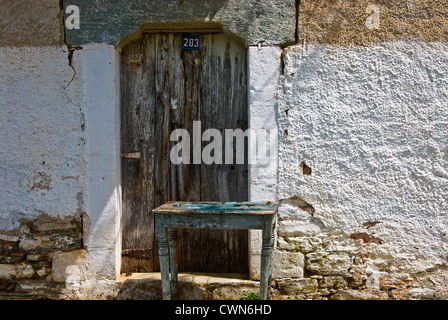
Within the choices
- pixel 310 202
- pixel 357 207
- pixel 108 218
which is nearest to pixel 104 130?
pixel 108 218

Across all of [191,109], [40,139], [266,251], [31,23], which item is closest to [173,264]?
[266,251]

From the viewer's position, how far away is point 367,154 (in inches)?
116

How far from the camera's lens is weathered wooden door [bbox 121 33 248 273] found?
10.4ft

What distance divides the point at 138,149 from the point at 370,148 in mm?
1782

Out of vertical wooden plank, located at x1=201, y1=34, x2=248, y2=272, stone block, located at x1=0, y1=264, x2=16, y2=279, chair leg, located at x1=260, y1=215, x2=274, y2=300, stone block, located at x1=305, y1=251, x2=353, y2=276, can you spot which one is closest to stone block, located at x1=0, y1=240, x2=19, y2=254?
stone block, located at x1=0, y1=264, x2=16, y2=279

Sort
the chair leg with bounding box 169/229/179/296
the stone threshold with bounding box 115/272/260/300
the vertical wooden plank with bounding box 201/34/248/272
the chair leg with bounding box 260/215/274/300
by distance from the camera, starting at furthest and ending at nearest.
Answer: the vertical wooden plank with bounding box 201/34/248/272 → the stone threshold with bounding box 115/272/260/300 → the chair leg with bounding box 169/229/179/296 → the chair leg with bounding box 260/215/274/300

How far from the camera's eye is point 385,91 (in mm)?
2957

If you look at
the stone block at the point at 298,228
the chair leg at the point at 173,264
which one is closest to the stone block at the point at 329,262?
the stone block at the point at 298,228

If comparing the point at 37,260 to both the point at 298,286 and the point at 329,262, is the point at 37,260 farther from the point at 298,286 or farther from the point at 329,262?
the point at 329,262

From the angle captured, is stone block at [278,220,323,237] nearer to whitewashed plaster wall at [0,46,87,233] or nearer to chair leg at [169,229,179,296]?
chair leg at [169,229,179,296]

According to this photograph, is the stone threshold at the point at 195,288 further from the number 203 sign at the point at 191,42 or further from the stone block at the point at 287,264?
the number 203 sign at the point at 191,42

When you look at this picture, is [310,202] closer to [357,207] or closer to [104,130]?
[357,207]

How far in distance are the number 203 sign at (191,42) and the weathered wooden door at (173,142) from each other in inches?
1.1

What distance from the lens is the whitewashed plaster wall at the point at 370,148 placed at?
2.95 m
